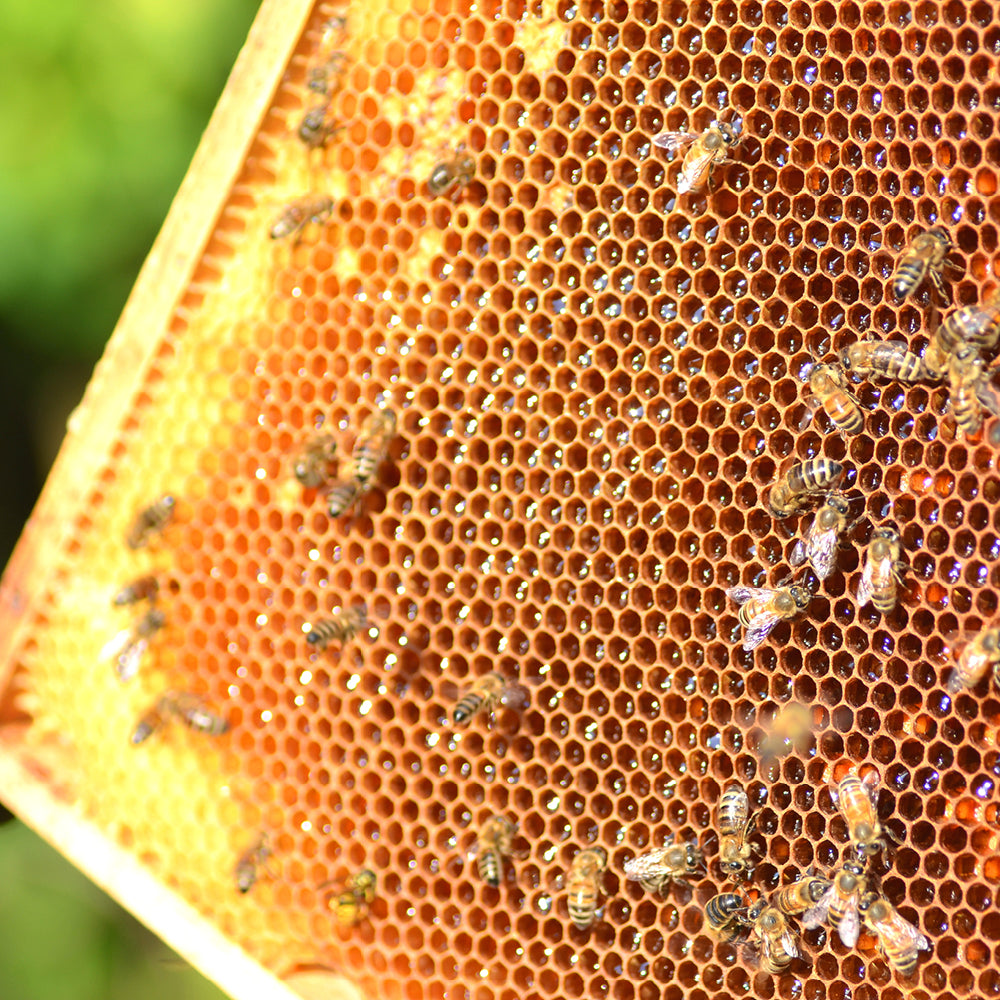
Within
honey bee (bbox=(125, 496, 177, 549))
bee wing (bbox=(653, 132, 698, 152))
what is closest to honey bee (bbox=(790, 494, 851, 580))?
bee wing (bbox=(653, 132, 698, 152))

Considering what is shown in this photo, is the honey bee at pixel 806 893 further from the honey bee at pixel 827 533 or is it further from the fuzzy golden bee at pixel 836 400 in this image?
the fuzzy golden bee at pixel 836 400

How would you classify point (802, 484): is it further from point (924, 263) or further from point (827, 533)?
point (924, 263)

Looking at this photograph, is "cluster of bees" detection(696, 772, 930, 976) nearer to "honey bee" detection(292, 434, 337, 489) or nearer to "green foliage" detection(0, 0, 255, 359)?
"honey bee" detection(292, 434, 337, 489)

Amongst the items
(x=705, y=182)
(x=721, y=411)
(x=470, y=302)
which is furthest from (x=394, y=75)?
(x=721, y=411)

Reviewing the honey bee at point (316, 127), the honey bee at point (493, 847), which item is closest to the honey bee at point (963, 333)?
the honey bee at point (493, 847)

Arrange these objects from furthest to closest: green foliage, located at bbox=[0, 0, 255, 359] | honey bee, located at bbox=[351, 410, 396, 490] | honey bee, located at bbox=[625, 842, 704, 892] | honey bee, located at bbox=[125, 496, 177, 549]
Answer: green foliage, located at bbox=[0, 0, 255, 359], honey bee, located at bbox=[125, 496, 177, 549], honey bee, located at bbox=[351, 410, 396, 490], honey bee, located at bbox=[625, 842, 704, 892]

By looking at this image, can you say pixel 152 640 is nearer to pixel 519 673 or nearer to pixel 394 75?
pixel 519 673

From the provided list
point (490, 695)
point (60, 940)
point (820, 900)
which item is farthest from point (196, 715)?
point (60, 940)
